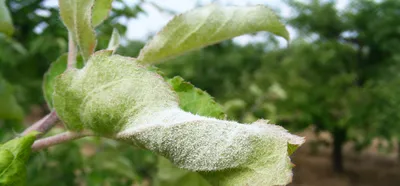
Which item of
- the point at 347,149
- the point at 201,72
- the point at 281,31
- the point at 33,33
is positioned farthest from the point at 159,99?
the point at 347,149

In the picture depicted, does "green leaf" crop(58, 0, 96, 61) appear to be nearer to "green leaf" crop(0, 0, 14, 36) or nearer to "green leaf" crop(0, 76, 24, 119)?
"green leaf" crop(0, 0, 14, 36)

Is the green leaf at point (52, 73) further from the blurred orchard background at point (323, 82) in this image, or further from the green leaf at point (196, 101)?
the blurred orchard background at point (323, 82)

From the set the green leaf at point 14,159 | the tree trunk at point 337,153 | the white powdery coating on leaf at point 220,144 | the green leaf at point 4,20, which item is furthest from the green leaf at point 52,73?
the tree trunk at point 337,153

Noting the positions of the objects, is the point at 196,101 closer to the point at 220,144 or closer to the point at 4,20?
the point at 220,144

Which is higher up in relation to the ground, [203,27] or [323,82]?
[203,27]

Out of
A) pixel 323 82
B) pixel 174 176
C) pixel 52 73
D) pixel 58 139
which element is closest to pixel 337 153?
pixel 323 82

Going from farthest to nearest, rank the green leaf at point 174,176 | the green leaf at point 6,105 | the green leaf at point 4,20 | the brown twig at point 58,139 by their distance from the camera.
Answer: the green leaf at point 6,105
the green leaf at point 174,176
the green leaf at point 4,20
the brown twig at point 58,139

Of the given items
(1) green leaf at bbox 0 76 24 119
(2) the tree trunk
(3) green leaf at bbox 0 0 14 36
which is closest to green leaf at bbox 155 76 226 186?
(3) green leaf at bbox 0 0 14 36
